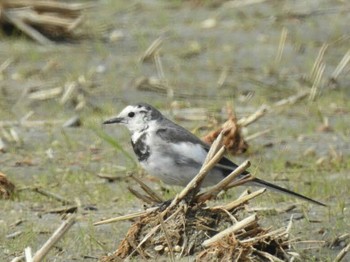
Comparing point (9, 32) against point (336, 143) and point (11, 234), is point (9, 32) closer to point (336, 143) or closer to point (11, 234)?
point (336, 143)

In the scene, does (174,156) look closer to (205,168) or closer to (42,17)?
(205,168)

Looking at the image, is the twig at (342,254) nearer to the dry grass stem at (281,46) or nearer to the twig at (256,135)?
the twig at (256,135)

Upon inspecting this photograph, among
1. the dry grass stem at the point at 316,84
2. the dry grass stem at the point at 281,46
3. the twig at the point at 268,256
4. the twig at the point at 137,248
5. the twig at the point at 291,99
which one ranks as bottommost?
the dry grass stem at the point at 281,46

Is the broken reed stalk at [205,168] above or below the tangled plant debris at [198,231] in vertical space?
above

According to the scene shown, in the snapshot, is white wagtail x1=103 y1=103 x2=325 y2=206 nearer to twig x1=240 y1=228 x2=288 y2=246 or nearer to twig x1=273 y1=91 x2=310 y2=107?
twig x1=240 y1=228 x2=288 y2=246

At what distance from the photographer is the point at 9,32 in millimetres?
12203

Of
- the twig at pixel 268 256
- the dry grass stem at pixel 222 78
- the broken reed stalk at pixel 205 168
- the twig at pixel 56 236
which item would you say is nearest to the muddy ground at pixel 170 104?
the dry grass stem at pixel 222 78

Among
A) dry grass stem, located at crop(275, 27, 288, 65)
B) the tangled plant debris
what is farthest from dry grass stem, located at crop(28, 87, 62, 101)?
the tangled plant debris

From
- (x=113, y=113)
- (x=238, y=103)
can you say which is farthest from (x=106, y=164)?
(x=238, y=103)

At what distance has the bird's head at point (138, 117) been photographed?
7.45 meters

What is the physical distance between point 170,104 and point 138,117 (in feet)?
10.7

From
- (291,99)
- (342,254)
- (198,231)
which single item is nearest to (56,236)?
(198,231)

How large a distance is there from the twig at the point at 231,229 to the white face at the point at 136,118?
1520 mm

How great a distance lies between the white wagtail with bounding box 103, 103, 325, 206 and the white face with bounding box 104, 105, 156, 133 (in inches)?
1.7
